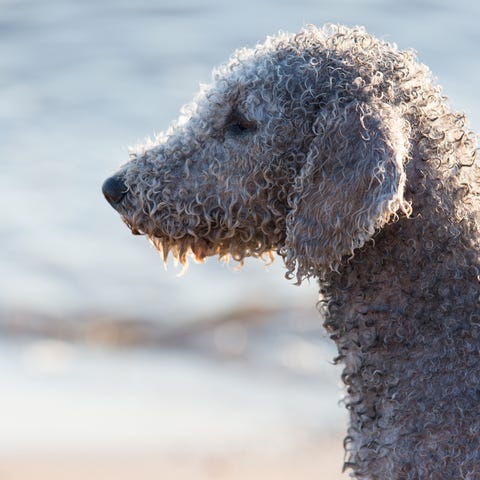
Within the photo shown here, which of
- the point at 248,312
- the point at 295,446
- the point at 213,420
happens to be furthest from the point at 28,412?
the point at 248,312

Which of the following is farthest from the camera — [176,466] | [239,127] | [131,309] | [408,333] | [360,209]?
[131,309]

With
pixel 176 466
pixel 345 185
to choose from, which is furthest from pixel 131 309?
pixel 345 185

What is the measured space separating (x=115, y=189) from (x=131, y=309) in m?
4.55

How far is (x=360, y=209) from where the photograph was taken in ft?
12.6

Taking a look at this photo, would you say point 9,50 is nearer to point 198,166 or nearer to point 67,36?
point 67,36

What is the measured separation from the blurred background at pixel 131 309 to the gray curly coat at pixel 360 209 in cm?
252

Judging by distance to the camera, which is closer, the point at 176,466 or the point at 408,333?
the point at 408,333

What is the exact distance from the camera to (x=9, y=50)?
1388 centimetres

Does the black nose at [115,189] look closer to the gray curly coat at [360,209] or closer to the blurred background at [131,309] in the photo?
the gray curly coat at [360,209]

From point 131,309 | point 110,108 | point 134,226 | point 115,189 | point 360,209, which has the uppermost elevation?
point 110,108

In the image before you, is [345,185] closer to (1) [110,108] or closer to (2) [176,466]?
(2) [176,466]

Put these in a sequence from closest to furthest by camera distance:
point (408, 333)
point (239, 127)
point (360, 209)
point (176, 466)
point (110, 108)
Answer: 1. point (360, 209)
2. point (408, 333)
3. point (239, 127)
4. point (176, 466)
5. point (110, 108)

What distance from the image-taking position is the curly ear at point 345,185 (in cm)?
381

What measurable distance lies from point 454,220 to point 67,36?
1079 cm
